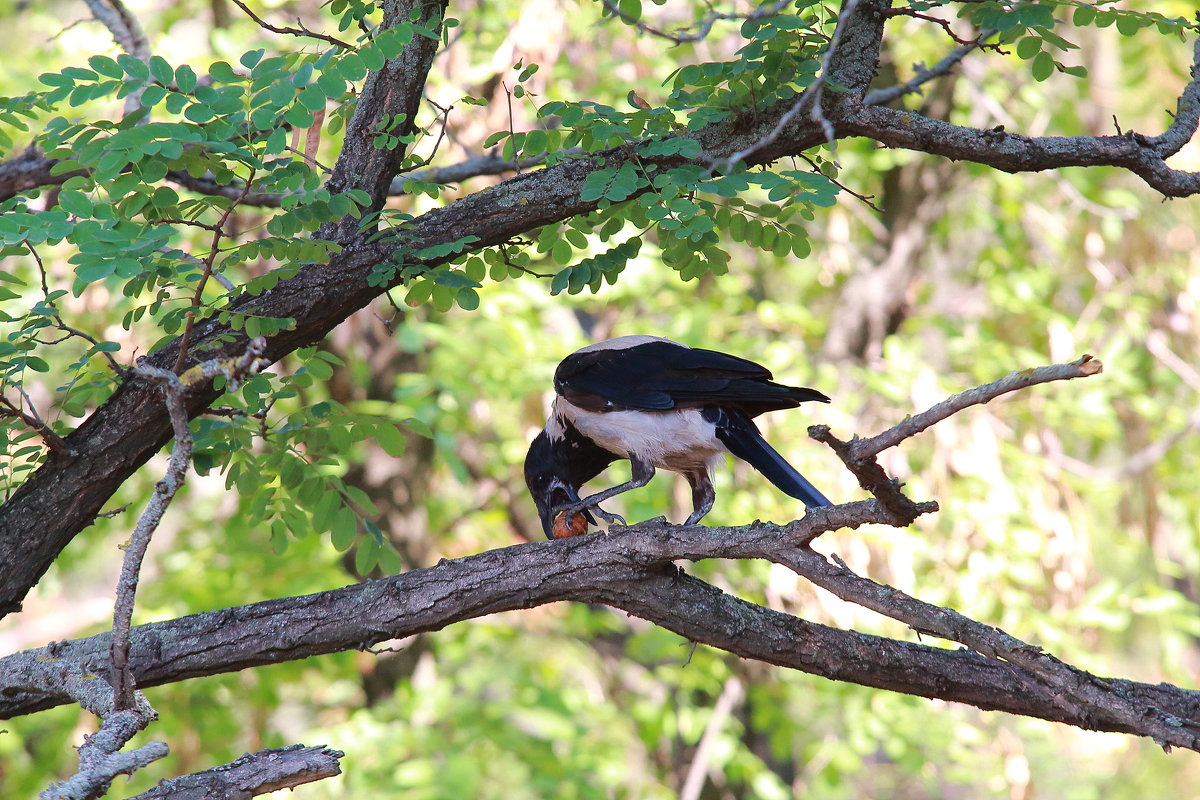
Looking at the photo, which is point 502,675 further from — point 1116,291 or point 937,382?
point 1116,291

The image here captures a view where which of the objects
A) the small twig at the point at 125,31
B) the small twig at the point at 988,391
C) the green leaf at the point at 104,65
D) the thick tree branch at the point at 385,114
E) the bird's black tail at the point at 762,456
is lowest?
the small twig at the point at 988,391

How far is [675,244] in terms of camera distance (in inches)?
118

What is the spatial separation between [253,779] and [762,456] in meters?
1.81

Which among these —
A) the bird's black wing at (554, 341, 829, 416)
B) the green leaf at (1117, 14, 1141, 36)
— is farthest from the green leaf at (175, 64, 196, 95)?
the green leaf at (1117, 14, 1141, 36)

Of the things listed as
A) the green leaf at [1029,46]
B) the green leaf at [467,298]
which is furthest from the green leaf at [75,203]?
the green leaf at [1029,46]

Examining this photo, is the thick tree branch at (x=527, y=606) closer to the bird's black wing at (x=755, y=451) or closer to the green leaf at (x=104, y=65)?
the bird's black wing at (x=755, y=451)

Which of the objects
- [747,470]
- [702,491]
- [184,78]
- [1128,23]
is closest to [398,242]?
[184,78]

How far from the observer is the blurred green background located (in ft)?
20.3

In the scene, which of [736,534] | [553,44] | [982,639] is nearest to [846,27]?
[736,534]

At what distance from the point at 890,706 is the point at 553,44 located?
4.33m

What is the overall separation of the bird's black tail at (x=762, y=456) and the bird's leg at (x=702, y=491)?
0.72 ft

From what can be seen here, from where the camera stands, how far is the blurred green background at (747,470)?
619 cm

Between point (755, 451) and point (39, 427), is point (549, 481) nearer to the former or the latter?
point (755, 451)

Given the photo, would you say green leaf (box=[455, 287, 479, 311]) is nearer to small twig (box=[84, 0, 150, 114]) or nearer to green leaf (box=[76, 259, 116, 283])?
green leaf (box=[76, 259, 116, 283])
